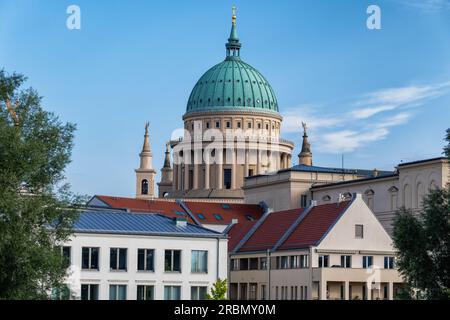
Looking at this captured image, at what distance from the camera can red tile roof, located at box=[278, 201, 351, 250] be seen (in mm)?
90625

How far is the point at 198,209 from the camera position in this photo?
140 metres

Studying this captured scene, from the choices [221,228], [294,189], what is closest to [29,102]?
[221,228]

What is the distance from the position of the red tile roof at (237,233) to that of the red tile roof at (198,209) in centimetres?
2101

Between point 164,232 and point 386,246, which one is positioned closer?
point 164,232

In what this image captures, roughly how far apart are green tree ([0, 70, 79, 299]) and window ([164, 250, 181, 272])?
85.7ft

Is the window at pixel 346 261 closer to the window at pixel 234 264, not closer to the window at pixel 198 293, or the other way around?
the window at pixel 234 264

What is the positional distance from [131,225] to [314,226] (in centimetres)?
2576

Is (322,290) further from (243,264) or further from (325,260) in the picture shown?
(243,264)

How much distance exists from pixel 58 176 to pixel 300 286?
45472 mm

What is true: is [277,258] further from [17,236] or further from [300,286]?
[17,236]

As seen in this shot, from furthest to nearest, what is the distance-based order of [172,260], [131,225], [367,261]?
1. [367,261]
2. [131,225]
3. [172,260]

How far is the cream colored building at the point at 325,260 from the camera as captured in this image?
8788 centimetres

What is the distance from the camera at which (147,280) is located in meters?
70.7

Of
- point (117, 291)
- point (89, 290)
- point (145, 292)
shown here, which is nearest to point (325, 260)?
point (145, 292)
